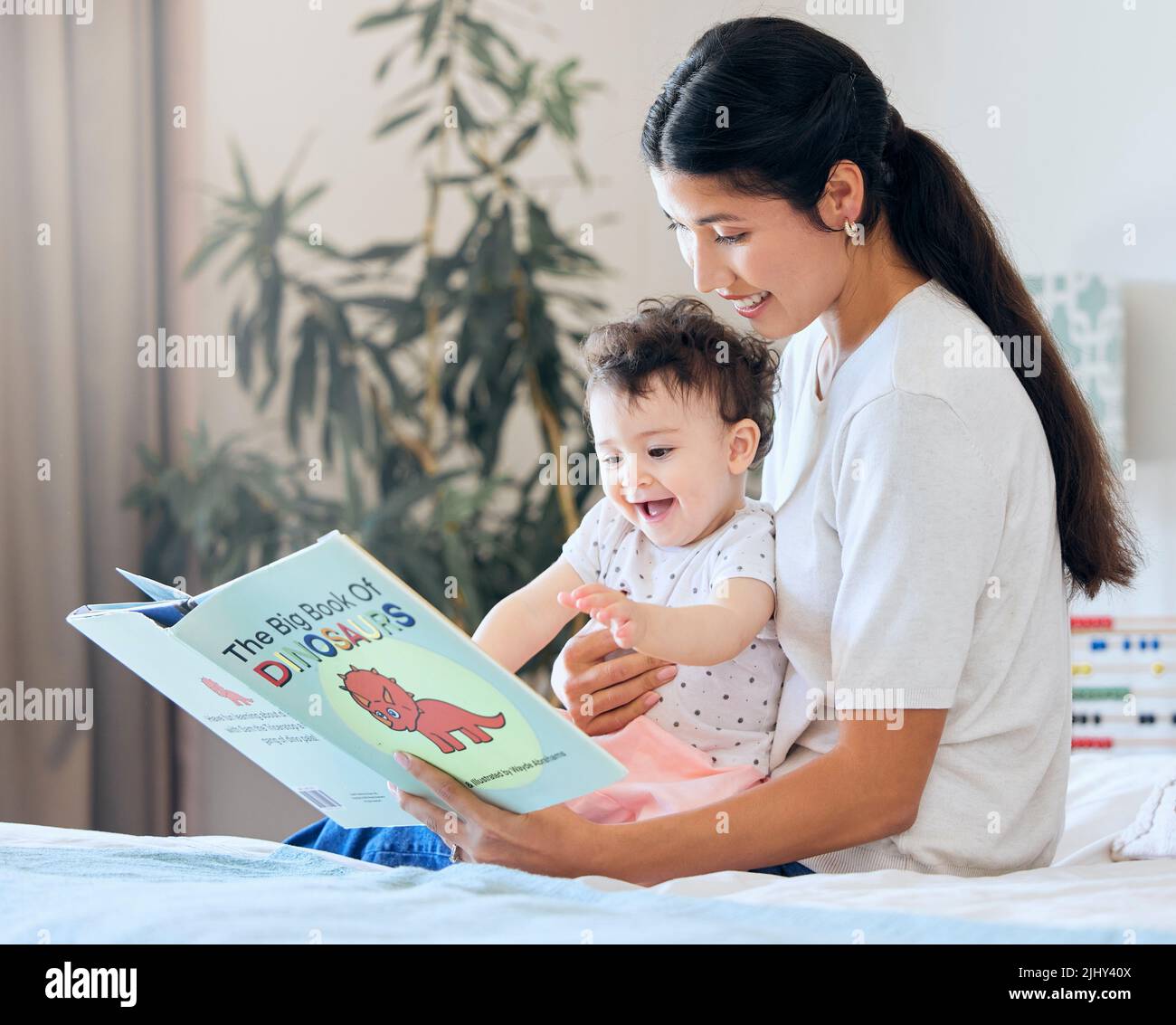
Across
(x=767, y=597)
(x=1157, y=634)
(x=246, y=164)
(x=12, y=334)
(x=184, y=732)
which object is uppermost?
(x=246, y=164)

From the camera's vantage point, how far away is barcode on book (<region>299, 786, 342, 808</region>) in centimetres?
112

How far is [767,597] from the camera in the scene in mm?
1164

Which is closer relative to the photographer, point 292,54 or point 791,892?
point 791,892

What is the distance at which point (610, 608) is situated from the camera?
38.7 inches

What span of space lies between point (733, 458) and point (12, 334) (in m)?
1.76

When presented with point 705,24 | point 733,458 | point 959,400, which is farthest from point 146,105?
point 959,400

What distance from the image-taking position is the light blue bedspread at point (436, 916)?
776 millimetres

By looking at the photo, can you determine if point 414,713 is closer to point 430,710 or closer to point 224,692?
point 430,710

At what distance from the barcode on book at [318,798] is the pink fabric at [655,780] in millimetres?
221

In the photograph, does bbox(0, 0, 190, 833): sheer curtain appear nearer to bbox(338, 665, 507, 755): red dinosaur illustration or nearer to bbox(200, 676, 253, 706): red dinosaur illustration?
bbox(200, 676, 253, 706): red dinosaur illustration

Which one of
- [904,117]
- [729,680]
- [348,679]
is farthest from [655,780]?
[904,117]

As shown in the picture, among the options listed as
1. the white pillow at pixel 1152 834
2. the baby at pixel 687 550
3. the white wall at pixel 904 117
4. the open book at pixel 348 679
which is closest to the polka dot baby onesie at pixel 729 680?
the baby at pixel 687 550
